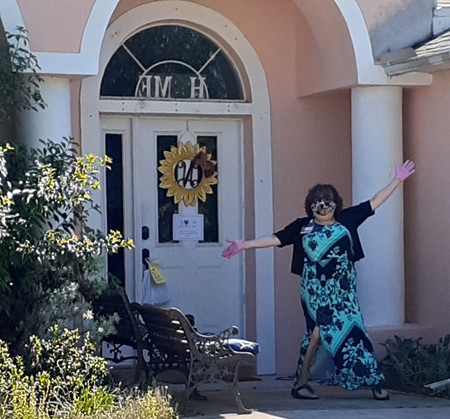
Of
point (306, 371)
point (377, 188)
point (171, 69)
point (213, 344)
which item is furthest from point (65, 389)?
point (171, 69)

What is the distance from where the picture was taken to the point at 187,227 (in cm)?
977

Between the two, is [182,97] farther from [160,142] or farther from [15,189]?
[15,189]

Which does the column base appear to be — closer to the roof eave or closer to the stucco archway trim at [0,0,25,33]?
the roof eave

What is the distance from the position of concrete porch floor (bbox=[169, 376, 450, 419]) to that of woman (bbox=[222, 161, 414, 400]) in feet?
0.57

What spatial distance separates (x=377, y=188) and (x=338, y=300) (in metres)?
1.32

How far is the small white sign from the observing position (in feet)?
31.9

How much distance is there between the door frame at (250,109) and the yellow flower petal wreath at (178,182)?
0.31 m

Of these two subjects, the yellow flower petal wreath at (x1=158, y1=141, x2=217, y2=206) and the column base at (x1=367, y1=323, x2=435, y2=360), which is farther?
the yellow flower petal wreath at (x1=158, y1=141, x2=217, y2=206)

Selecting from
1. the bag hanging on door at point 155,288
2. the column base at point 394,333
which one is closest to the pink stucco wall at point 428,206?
the column base at point 394,333

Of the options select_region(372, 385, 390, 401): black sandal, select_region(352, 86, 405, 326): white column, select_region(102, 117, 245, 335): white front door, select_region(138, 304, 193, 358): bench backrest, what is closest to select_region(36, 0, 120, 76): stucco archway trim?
select_region(102, 117, 245, 335): white front door

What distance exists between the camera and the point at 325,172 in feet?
33.0

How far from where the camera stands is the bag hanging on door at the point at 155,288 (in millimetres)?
9328

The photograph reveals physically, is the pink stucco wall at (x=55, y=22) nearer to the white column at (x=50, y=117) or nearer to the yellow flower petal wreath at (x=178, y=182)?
the white column at (x=50, y=117)

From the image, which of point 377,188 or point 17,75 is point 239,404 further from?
point 17,75
